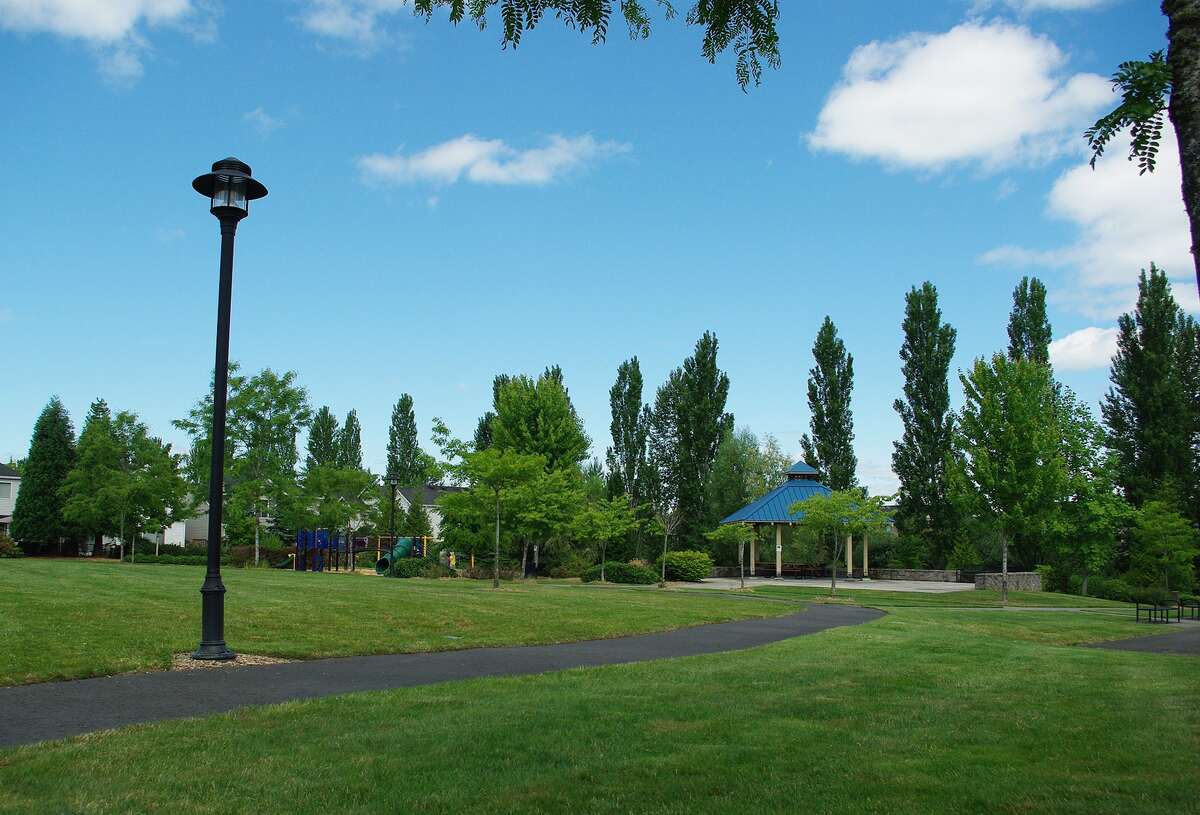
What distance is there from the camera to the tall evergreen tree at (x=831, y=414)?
2110 inches

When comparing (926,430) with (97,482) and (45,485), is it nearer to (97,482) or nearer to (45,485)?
(97,482)

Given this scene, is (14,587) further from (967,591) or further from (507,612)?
(967,591)

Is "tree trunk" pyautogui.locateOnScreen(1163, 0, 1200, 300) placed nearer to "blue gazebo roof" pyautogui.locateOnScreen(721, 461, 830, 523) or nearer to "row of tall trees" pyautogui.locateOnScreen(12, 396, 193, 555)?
"blue gazebo roof" pyautogui.locateOnScreen(721, 461, 830, 523)

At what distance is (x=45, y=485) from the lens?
53.9 m

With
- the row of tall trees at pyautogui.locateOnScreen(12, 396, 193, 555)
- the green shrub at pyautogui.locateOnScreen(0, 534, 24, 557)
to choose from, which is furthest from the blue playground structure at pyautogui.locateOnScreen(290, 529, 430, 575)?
the green shrub at pyautogui.locateOnScreen(0, 534, 24, 557)

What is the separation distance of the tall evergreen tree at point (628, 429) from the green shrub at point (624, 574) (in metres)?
15.2

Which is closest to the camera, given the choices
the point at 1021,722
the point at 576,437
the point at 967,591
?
the point at 1021,722

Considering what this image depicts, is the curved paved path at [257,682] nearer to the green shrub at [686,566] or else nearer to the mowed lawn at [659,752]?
the mowed lawn at [659,752]

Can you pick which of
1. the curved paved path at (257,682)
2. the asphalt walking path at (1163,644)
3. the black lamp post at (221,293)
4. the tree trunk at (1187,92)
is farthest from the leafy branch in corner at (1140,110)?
the asphalt walking path at (1163,644)

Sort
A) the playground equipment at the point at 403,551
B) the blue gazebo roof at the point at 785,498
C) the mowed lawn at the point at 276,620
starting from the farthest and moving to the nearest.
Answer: the blue gazebo roof at the point at 785,498
the playground equipment at the point at 403,551
the mowed lawn at the point at 276,620

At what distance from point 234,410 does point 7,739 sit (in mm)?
40508

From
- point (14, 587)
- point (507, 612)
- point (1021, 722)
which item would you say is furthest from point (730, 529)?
point (1021, 722)

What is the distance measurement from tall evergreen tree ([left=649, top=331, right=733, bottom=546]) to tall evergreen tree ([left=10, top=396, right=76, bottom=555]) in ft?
121

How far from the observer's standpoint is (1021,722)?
7.25 metres
